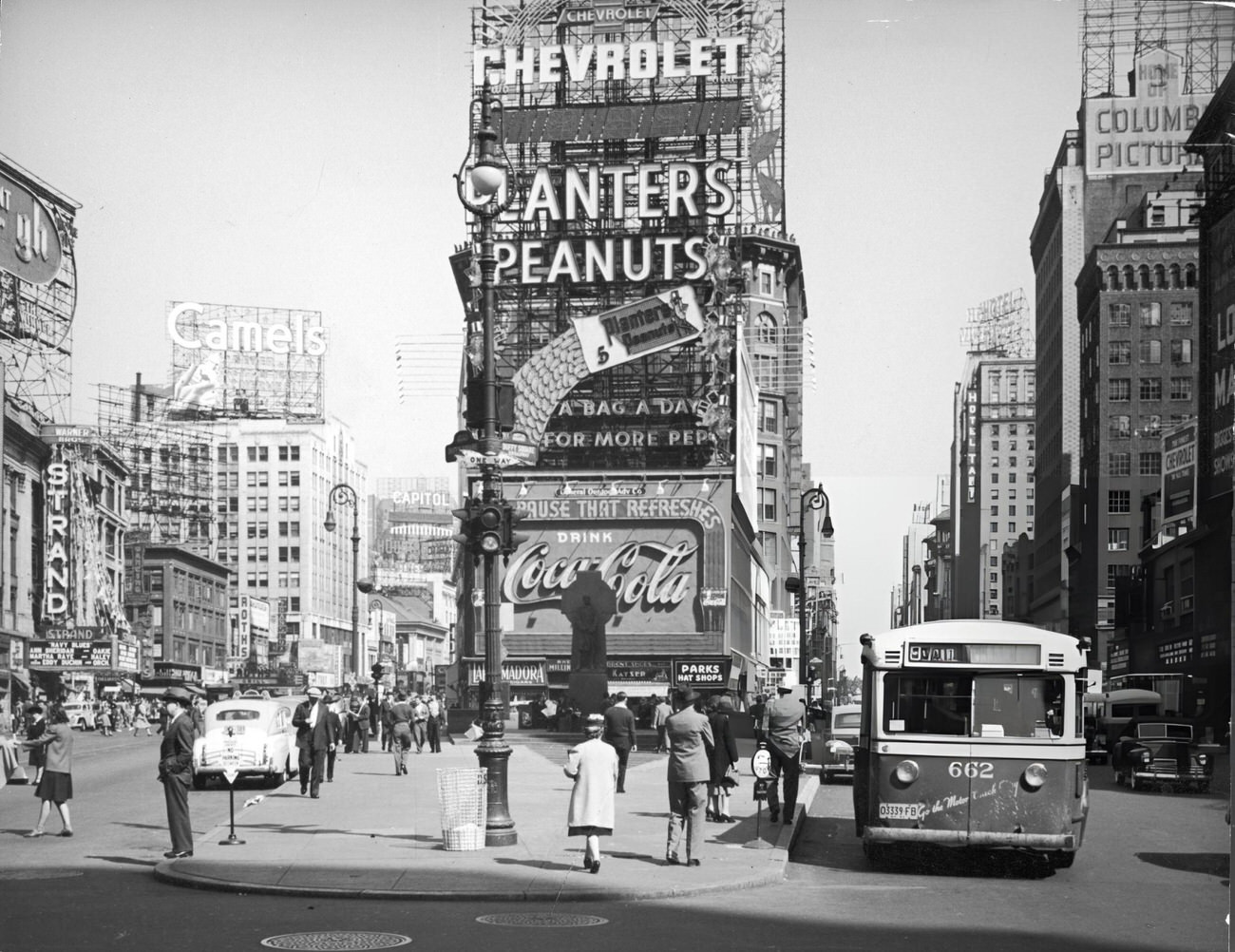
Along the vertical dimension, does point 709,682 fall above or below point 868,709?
below

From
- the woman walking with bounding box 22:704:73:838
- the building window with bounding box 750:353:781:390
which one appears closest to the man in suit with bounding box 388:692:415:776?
the woman walking with bounding box 22:704:73:838

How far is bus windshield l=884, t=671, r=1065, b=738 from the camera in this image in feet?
51.6

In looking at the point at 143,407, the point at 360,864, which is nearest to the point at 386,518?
the point at 143,407

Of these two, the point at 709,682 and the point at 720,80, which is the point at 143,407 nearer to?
the point at 720,80

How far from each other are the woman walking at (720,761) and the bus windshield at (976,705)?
427cm

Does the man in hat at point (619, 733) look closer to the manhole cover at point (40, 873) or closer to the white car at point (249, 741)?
the white car at point (249, 741)

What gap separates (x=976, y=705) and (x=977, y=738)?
1.21 feet

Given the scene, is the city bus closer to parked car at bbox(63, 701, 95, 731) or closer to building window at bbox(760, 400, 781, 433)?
parked car at bbox(63, 701, 95, 731)

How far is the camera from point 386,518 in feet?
428

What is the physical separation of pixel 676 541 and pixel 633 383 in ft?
32.4

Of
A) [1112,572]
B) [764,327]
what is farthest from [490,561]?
[764,327]

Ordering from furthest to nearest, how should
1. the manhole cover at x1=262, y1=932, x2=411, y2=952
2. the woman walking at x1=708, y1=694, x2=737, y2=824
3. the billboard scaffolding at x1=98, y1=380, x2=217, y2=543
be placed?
1. the billboard scaffolding at x1=98, y1=380, x2=217, y2=543
2. the woman walking at x1=708, y1=694, x2=737, y2=824
3. the manhole cover at x1=262, y1=932, x2=411, y2=952

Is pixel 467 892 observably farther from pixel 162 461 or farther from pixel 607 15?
pixel 162 461

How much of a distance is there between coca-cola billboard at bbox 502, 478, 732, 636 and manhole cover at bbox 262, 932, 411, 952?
201 ft
